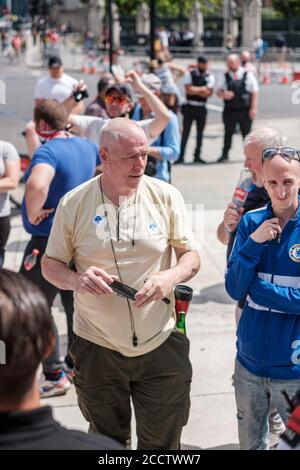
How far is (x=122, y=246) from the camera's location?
366 cm

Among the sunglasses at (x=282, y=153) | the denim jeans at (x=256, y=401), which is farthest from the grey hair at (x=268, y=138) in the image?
the denim jeans at (x=256, y=401)

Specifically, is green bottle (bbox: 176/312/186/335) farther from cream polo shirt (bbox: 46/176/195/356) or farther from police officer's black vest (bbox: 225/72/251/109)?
police officer's black vest (bbox: 225/72/251/109)

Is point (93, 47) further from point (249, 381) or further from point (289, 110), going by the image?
point (249, 381)

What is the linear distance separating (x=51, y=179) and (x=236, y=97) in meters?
8.50

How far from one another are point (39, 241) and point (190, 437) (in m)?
1.66

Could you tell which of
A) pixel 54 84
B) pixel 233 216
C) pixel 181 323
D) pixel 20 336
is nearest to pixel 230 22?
pixel 54 84

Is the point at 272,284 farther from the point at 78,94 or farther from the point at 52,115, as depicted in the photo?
the point at 78,94

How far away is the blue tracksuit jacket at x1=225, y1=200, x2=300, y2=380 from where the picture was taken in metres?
3.53

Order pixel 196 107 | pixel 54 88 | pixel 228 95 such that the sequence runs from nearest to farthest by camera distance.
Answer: pixel 54 88 → pixel 228 95 → pixel 196 107

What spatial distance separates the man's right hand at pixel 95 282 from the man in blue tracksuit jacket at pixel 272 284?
0.62m

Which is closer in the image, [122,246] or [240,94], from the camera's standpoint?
[122,246]

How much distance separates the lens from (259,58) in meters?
37.3

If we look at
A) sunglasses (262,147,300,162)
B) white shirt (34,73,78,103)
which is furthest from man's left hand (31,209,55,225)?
white shirt (34,73,78,103)
